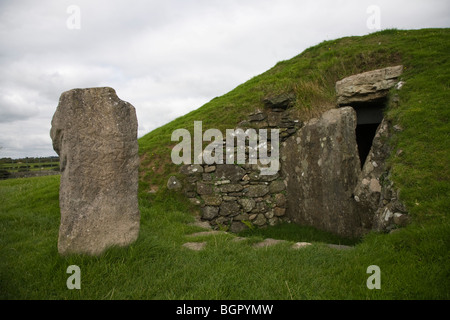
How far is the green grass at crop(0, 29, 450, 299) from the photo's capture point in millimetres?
3445

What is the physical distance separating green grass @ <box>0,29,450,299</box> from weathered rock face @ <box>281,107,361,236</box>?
51 centimetres

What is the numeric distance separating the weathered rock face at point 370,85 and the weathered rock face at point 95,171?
22.1 ft

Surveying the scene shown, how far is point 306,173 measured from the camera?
835cm

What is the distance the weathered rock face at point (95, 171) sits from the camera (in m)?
4.15

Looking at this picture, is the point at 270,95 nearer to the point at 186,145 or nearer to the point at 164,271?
the point at 186,145

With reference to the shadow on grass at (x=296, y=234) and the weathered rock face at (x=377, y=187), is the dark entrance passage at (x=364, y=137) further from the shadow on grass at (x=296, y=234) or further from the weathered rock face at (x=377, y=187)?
the shadow on grass at (x=296, y=234)

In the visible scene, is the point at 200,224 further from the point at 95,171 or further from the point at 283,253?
the point at 95,171

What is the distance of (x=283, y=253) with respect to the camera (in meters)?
4.75

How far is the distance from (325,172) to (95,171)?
20.0 feet

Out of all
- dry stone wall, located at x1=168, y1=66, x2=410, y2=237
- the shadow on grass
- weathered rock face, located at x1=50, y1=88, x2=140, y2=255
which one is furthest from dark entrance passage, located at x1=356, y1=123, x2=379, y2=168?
weathered rock face, located at x1=50, y1=88, x2=140, y2=255

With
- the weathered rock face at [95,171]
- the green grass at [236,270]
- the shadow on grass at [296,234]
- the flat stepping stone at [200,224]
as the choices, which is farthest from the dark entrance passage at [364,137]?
the weathered rock face at [95,171]

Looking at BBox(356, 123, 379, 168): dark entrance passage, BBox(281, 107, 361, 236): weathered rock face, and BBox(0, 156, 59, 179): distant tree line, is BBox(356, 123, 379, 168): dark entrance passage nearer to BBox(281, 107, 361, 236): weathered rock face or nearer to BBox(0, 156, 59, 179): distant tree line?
BBox(281, 107, 361, 236): weathered rock face
